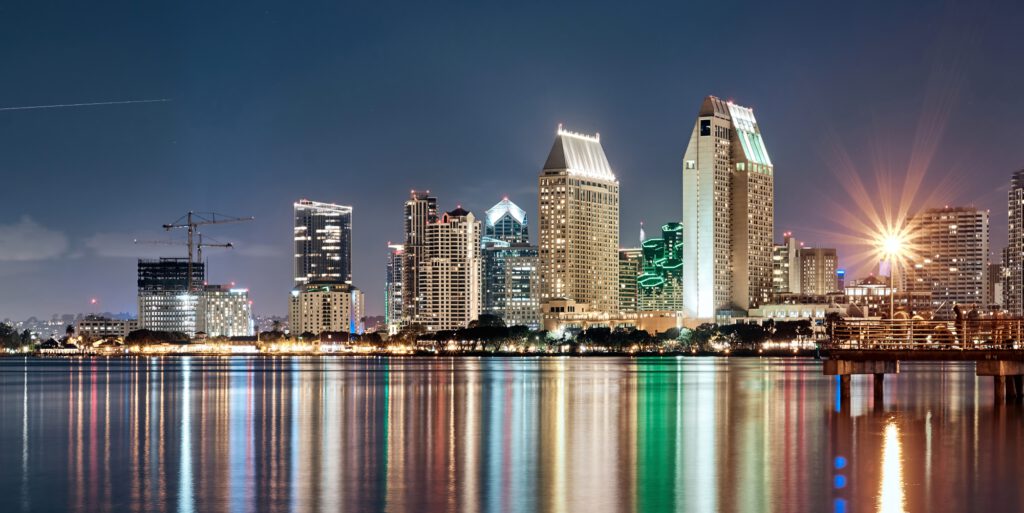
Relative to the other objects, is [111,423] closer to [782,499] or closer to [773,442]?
[773,442]

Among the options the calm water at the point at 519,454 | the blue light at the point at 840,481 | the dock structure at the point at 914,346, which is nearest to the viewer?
the calm water at the point at 519,454

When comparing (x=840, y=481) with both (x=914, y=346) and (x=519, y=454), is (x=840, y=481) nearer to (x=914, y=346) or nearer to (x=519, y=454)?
(x=519, y=454)

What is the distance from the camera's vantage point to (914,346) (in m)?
75.1

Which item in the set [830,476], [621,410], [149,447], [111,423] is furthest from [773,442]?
[111,423]

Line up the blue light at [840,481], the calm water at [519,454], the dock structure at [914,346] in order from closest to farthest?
the calm water at [519,454], the blue light at [840,481], the dock structure at [914,346]

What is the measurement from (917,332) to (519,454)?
110 feet

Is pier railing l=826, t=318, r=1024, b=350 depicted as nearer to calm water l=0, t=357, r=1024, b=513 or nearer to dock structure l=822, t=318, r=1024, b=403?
dock structure l=822, t=318, r=1024, b=403

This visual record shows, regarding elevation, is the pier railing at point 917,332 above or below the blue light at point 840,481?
above

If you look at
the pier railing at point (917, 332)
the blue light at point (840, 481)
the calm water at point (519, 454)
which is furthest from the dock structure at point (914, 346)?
the blue light at point (840, 481)

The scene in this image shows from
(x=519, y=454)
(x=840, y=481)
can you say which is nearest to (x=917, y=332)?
(x=519, y=454)

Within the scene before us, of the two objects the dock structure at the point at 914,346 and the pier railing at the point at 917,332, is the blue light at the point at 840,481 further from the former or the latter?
the pier railing at the point at 917,332

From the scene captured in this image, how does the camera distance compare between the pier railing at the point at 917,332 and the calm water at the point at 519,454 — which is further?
the pier railing at the point at 917,332

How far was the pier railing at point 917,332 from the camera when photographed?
245 ft

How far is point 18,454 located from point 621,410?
3523cm
